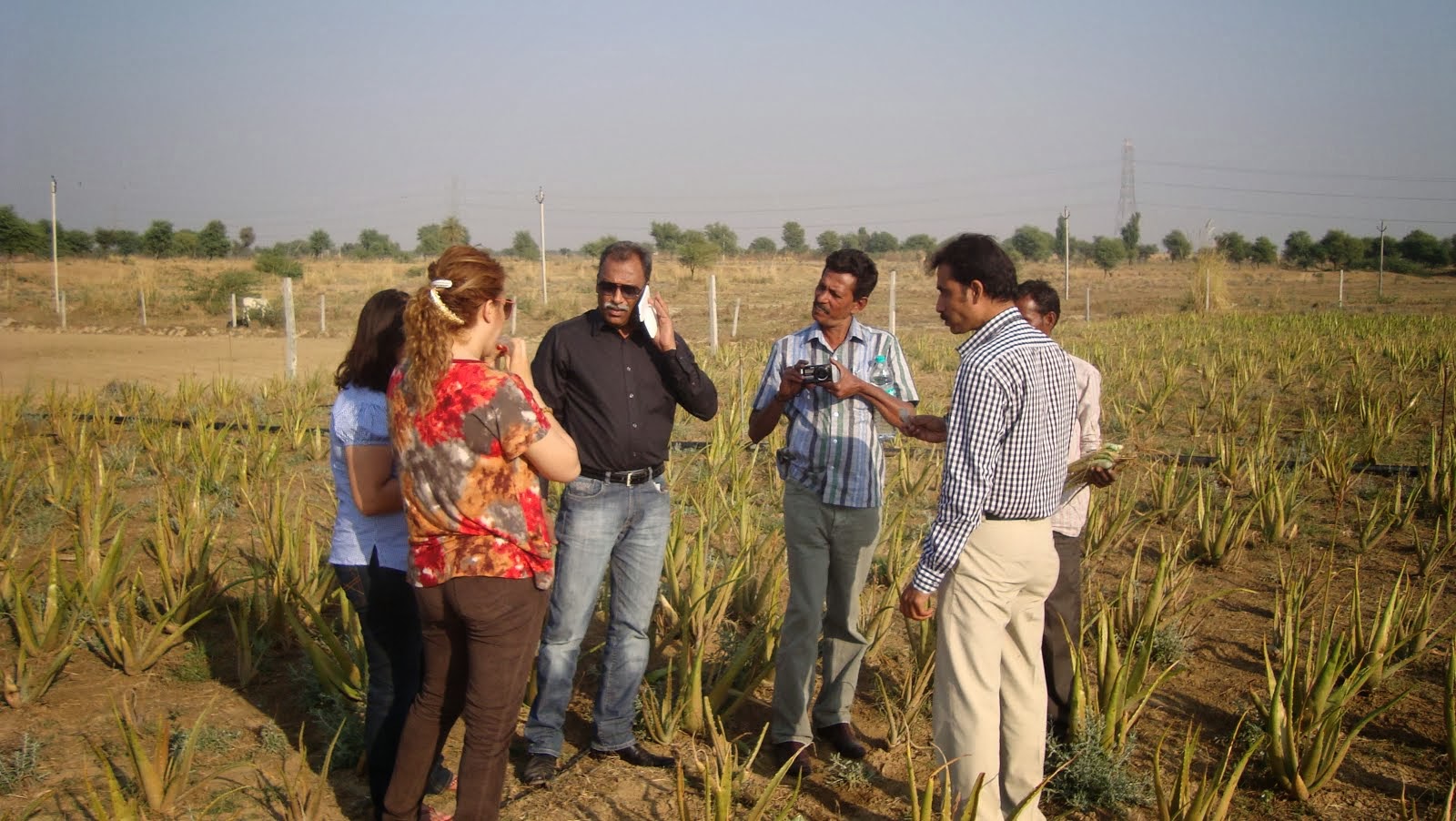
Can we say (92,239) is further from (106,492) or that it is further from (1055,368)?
(1055,368)

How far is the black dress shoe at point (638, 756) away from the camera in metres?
3.02

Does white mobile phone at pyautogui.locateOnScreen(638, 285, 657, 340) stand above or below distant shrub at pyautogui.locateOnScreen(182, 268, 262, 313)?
below

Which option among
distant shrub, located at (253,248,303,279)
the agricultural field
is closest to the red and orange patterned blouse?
the agricultural field

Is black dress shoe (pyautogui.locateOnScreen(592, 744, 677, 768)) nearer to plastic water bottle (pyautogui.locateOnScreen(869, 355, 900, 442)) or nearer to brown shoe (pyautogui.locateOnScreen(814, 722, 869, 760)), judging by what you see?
brown shoe (pyautogui.locateOnScreen(814, 722, 869, 760))

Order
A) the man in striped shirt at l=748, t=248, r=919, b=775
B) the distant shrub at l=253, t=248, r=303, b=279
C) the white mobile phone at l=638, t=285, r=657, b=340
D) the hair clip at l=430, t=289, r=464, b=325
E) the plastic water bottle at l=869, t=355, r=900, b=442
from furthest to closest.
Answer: the distant shrub at l=253, t=248, r=303, b=279, the plastic water bottle at l=869, t=355, r=900, b=442, the man in striped shirt at l=748, t=248, r=919, b=775, the white mobile phone at l=638, t=285, r=657, b=340, the hair clip at l=430, t=289, r=464, b=325

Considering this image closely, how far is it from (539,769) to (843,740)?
0.97 meters

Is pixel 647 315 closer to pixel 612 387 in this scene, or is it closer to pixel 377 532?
pixel 612 387

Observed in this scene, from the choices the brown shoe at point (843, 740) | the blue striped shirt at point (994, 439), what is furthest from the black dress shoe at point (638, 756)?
the blue striped shirt at point (994, 439)

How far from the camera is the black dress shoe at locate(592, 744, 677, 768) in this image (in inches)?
119

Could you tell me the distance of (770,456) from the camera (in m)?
7.04

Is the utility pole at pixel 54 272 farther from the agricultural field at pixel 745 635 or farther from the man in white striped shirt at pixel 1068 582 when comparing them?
the man in white striped shirt at pixel 1068 582

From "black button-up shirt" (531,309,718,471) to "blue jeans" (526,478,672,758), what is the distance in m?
0.11

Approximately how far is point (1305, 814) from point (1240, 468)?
4133 millimetres

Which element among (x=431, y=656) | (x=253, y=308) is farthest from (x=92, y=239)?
(x=431, y=656)
